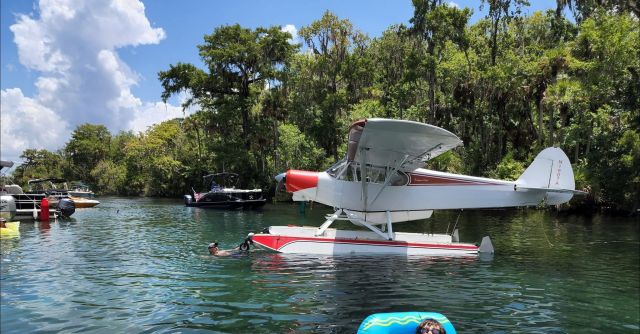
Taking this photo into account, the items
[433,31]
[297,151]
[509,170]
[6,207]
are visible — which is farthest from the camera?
[297,151]

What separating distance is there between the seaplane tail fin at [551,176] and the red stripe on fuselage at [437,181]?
3.98 feet

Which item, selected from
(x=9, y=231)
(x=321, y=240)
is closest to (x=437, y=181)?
(x=321, y=240)

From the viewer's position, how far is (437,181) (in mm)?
13508

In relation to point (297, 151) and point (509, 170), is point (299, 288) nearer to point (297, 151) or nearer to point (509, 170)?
point (509, 170)

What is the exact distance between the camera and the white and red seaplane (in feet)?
41.8

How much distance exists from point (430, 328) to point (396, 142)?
782 centimetres

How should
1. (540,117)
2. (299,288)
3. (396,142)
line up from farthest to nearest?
(540,117)
(396,142)
(299,288)

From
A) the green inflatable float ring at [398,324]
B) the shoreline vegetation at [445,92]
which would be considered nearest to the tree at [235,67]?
the shoreline vegetation at [445,92]

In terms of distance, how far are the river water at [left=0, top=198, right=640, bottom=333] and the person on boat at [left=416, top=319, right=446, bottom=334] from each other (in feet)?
7.10

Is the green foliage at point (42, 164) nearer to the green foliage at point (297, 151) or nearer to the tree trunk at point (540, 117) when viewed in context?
the green foliage at point (297, 151)

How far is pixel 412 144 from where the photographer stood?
11.9m

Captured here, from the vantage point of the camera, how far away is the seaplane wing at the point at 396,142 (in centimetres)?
1074

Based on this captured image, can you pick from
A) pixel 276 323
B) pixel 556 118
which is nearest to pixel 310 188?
pixel 276 323

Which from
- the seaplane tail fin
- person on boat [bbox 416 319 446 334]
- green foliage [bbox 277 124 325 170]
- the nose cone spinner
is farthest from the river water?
green foliage [bbox 277 124 325 170]
